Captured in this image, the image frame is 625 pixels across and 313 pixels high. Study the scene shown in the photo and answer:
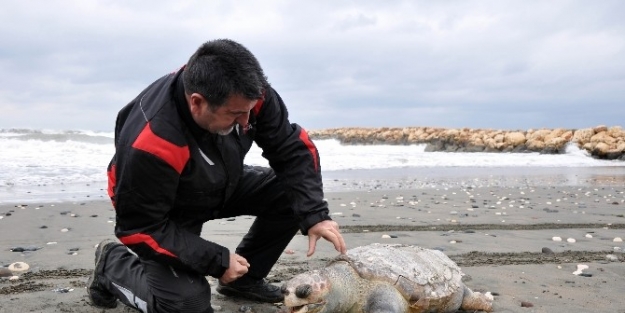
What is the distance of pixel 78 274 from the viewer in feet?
15.7

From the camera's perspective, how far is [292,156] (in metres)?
3.88

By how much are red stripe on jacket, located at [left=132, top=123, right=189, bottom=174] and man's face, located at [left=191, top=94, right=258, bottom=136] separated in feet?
0.67

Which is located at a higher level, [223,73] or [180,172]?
[223,73]

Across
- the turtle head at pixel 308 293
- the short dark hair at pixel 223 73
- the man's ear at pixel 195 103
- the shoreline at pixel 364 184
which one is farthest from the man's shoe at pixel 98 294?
the shoreline at pixel 364 184

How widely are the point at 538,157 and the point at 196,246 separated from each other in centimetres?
2647

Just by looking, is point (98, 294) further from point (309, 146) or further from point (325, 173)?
point (325, 173)

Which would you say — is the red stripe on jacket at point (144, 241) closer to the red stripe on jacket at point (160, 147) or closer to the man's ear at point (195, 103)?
the red stripe on jacket at point (160, 147)

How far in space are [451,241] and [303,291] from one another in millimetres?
3423

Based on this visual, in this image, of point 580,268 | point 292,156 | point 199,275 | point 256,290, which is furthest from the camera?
point 580,268

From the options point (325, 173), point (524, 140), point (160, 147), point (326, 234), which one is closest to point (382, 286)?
point (326, 234)

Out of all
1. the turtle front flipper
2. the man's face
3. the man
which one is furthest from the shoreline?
the turtle front flipper

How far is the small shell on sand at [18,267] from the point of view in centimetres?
483

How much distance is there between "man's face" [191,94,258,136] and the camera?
298 centimetres

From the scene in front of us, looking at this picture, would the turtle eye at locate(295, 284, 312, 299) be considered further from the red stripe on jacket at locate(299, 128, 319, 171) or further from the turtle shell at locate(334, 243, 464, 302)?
the red stripe on jacket at locate(299, 128, 319, 171)
